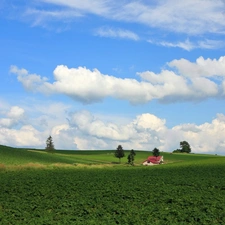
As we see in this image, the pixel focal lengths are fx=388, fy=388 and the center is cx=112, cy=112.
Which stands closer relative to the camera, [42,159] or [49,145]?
[42,159]

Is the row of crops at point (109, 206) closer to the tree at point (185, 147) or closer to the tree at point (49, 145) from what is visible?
the tree at point (49, 145)

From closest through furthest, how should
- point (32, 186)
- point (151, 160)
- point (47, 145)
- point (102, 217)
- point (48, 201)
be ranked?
point (102, 217) → point (48, 201) → point (32, 186) → point (151, 160) → point (47, 145)

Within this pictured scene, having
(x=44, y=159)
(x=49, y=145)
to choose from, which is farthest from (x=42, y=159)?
(x=49, y=145)

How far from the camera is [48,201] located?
24.0 meters

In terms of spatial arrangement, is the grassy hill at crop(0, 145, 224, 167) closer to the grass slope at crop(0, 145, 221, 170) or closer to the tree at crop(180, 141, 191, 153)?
the grass slope at crop(0, 145, 221, 170)

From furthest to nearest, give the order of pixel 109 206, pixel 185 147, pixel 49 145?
pixel 185 147 → pixel 49 145 → pixel 109 206

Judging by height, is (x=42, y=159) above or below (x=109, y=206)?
above

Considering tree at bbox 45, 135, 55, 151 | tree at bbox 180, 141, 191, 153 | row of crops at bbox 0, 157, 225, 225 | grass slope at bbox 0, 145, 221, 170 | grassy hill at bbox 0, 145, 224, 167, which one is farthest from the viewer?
tree at bbox 180, 141, 191, 153

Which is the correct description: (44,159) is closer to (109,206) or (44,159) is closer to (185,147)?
(109,206)

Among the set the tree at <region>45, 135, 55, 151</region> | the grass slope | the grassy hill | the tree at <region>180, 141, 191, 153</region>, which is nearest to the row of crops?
the grass slope

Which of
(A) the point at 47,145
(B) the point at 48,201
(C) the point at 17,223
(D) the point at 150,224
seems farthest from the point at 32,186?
(A) the point at 47,145

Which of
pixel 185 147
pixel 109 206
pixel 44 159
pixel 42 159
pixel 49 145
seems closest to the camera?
pixel 109 206

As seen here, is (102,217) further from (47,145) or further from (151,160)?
(47,145)

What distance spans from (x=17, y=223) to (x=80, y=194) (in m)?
9.73
